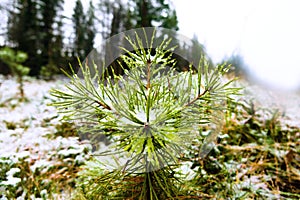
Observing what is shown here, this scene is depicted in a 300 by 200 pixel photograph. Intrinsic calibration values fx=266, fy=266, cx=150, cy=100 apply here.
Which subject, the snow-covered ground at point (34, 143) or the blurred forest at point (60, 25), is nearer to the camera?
the snow-covered ground at point (34, 143)

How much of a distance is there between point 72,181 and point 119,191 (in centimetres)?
82

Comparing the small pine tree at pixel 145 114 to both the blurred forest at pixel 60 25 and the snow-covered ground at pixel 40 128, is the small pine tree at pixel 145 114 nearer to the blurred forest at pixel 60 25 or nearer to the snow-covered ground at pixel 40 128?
the snow-covered ground at pixel 40 128

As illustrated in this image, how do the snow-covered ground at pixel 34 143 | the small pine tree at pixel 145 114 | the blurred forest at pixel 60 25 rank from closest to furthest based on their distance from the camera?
the small pine tree at pixel 145 114 < the snow-covered ground at pixel 34 143 < the blurred forest at pixel 60 25

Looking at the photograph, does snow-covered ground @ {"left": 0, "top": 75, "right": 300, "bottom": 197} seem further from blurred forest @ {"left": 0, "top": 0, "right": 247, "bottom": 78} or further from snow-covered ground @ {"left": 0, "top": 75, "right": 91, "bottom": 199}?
blurred forest @ {"left": 0, "top": 0, "right": 247, "bottom": 78}

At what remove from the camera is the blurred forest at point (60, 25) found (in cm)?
376

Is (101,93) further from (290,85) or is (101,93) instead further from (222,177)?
(290,85)

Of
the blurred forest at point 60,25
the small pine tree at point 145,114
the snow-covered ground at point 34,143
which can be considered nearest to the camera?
the small pine tree at point 145,114

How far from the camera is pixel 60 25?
17.7ft

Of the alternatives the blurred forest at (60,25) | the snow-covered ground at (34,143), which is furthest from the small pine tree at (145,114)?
the blurred forest at (60,25)

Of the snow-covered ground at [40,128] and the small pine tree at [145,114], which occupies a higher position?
the small pine tree at [145,114]

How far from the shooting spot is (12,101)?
11.1 ft

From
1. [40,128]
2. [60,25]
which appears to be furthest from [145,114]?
[60,25]

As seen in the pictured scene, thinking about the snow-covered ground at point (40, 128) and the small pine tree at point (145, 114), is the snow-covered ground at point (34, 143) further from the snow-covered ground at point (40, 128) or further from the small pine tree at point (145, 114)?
the small pine tree at point (145, 114)

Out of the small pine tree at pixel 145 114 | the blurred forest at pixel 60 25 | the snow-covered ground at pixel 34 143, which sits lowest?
the snow-covered ground at pixel 34 143
